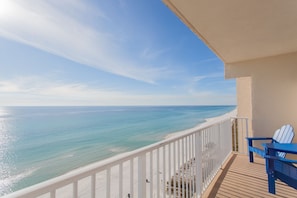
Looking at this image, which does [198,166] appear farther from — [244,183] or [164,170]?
[244,183]

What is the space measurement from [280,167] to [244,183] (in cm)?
59

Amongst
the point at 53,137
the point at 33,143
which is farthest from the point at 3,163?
the point at 53,137

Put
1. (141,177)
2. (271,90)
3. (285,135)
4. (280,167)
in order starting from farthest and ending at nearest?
(271,90)
(285,135)
(280,167)
(141,177)

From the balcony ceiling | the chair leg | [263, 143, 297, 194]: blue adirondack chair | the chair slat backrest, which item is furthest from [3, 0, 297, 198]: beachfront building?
the chair slat backrest

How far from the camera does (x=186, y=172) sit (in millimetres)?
2234

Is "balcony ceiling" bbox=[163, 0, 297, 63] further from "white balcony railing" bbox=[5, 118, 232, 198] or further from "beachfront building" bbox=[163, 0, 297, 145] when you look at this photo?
"white balcony railing" bbox=[5, 118, 232, 198]

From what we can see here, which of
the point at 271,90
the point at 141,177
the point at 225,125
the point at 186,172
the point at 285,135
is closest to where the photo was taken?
the point at 141,177

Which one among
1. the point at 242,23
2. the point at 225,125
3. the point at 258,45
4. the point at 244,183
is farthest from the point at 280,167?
the point at 258,45

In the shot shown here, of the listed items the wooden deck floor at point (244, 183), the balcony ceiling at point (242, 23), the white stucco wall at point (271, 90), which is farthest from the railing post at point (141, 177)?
the white stucco wall at point (271, 90)

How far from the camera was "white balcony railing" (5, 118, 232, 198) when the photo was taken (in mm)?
838

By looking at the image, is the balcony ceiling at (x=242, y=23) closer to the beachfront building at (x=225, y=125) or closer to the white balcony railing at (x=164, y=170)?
the beachfront building at (x=225, y=125)

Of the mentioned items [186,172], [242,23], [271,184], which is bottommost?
[271,184]

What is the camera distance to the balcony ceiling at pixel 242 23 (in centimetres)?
200

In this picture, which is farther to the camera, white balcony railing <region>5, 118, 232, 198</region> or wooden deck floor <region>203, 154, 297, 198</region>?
wooden deck floor <region>203, 154, 297, 198</region>
